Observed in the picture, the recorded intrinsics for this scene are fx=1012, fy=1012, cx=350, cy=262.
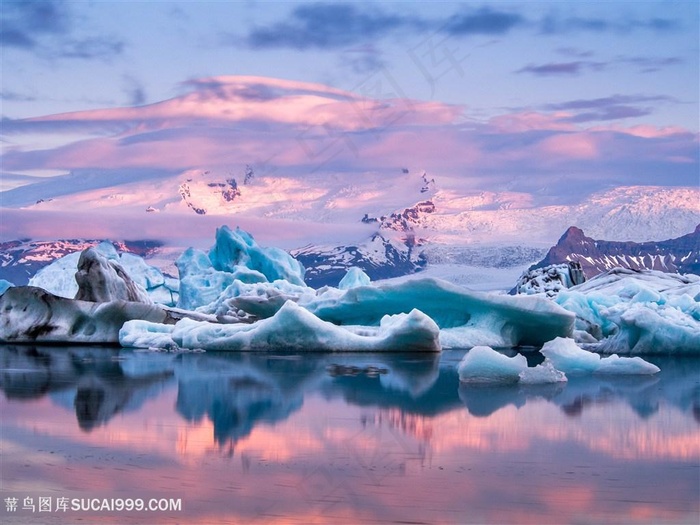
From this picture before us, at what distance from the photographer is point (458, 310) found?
15797 mm

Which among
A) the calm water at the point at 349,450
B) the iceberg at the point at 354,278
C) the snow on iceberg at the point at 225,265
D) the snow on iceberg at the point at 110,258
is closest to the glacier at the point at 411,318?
the calm water at the point at 349,450

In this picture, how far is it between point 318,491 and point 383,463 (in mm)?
731

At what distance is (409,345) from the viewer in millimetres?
13547

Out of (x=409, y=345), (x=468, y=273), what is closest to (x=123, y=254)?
(x=409, y=345)

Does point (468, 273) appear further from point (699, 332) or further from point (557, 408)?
point (557, 408)

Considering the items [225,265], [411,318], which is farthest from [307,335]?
[225,265]

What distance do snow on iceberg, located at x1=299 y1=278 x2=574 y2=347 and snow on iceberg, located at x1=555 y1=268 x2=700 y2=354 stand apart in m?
0.96

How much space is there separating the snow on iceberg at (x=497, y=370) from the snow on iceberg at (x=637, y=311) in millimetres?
5094

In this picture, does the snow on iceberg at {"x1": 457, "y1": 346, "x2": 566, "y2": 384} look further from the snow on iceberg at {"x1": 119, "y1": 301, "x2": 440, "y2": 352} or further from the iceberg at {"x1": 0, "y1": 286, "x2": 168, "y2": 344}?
the iceberg at {"x1": 0, "y1": 286, "x2": 168, "y2": 344}

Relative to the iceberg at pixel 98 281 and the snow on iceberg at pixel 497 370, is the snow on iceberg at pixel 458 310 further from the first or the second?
the snow on iceberg at pixel 497 370

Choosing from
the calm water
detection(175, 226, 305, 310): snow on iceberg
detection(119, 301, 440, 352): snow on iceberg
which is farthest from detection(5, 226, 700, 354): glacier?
detection(175, 226, 305, 310): snow on iceberg

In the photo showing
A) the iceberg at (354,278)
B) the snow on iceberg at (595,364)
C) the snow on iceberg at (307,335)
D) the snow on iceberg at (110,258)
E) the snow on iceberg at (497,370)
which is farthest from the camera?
the snow on iceberg at (110,258)

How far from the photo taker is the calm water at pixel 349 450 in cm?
389

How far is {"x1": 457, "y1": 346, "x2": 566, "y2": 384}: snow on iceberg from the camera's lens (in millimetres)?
8836
